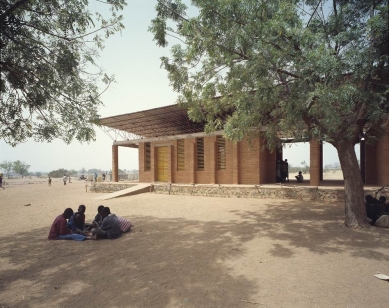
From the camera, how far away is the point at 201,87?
8.99 metres

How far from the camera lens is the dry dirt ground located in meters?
3.68

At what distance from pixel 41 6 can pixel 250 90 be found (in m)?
6.02

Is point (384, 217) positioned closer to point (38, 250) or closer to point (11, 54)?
point (38, 250)

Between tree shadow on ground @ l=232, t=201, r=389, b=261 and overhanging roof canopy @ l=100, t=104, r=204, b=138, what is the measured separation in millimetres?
10100

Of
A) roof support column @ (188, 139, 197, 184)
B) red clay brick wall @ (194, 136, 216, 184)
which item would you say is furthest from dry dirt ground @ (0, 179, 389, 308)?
roof support column @ (188, 139, 197, 184)

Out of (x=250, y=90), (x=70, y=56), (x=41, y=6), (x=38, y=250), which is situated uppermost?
(x=41, y=6)

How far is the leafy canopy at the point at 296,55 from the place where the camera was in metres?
5.59

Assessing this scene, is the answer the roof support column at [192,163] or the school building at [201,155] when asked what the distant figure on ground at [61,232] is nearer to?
the school building at [201,155]

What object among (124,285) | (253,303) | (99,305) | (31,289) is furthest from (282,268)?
(31,289)

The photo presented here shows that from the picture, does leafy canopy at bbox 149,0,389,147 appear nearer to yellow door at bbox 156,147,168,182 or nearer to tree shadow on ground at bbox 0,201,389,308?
tree shadow on ground at bbox 0,201,389,308

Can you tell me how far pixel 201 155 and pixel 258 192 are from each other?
5296 millimetres

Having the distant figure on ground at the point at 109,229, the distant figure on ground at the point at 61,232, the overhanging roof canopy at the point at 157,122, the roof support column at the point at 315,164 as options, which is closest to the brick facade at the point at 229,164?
the overhanging roof canopy at the point at 157,122

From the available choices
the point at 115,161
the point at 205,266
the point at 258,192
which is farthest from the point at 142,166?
the point at 205,266

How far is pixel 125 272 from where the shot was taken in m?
4.65
